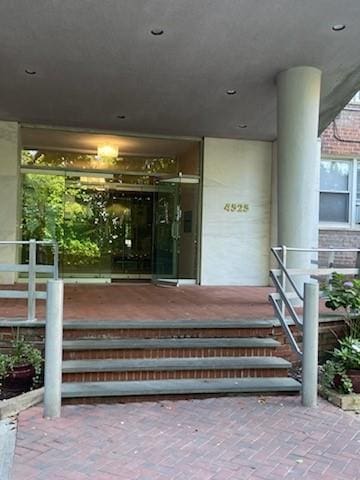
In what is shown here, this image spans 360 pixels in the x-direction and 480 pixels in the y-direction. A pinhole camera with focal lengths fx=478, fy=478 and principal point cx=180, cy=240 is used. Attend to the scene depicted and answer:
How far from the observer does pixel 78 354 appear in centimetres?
508

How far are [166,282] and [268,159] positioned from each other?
12.2ft

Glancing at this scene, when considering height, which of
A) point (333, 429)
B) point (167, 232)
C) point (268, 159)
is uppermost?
point (268, 159)

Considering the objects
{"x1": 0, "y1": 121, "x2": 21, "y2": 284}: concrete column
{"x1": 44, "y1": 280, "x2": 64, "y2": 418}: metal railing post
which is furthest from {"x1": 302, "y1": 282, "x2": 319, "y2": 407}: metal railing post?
{"x1": 0, "y1": 121, "x2": 21, "y2": 284}: concrete column

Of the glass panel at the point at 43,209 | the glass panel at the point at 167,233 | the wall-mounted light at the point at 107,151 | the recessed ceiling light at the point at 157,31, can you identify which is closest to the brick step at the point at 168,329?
the recessed ceiling light at the point at 157,31

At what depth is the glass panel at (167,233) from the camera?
1115 centimetres

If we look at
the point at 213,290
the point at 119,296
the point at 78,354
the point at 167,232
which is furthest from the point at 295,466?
the point at 167,232

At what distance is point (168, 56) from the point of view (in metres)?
6.85

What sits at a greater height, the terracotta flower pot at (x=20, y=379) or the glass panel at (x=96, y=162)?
the glass panel at (x=96, y=162)

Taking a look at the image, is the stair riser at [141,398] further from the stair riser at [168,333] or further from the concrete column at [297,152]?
the concrete column at [297,152]

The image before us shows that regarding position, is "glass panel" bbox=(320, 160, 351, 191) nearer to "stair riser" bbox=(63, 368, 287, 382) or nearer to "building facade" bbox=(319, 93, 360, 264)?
"building facade" bbox=(319, 93, 360, 264)

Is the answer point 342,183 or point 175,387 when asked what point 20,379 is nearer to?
point 175,387

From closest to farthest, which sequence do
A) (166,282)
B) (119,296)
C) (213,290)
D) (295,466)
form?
(295,466)
(119,296)
(213,290)
(166,282)

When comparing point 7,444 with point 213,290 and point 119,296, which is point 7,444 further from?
point 213,290

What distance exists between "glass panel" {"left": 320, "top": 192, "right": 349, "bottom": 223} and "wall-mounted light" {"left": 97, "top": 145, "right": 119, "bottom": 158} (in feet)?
16.8
